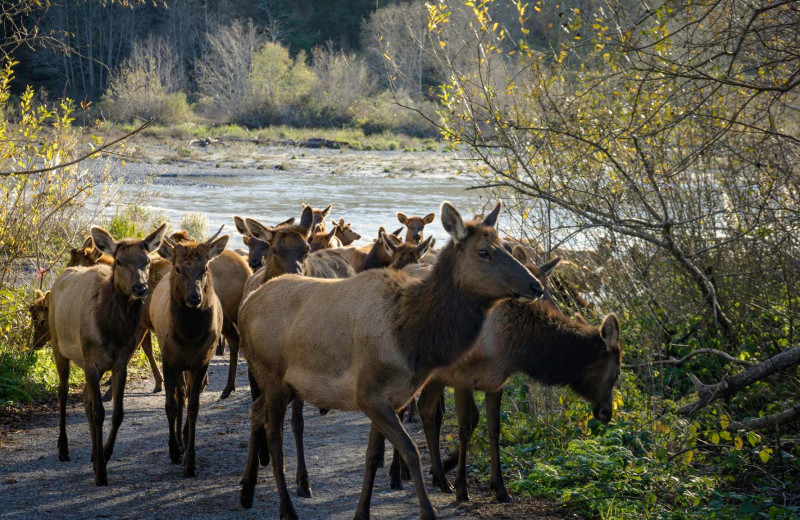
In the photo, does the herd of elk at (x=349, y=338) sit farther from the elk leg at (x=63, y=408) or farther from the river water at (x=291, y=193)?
the river water at (x=291, y=193)

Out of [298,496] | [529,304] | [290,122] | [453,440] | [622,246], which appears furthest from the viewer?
[290,122]

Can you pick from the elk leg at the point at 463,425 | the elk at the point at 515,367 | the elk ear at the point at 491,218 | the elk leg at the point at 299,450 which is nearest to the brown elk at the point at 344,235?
the elk at the point at 515,367

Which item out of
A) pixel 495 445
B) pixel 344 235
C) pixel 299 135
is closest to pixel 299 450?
pixel 495 445

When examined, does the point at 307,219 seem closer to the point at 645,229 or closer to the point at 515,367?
the point at 515,367

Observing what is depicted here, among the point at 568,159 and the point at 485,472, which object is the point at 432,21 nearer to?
the point at 568,159

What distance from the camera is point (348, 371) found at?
6574 mm

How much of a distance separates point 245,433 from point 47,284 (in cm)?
574

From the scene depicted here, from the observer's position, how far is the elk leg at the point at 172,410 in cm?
830

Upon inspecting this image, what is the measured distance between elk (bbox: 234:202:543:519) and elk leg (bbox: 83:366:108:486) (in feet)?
5.36

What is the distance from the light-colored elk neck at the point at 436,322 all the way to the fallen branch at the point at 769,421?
2269 mm

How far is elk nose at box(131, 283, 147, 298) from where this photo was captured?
8.14 m

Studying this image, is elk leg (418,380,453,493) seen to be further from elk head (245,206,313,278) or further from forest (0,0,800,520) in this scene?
elk head (245,206,313,278)

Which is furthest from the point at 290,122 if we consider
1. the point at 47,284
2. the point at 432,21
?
the point at 432,21

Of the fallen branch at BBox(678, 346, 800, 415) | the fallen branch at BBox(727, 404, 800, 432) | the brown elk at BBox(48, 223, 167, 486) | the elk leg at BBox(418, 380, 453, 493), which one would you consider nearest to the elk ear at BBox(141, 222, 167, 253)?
the brown elk at BBox(48, 223, 167, 486)
